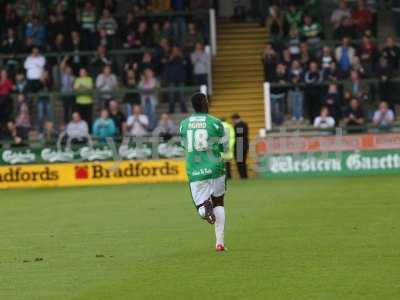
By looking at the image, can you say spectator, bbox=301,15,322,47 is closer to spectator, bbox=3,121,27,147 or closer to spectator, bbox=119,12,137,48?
spectator, bbox=119,12,137,48

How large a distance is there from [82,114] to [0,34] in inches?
194

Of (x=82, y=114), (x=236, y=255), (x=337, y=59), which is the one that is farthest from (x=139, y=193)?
(x=236, y=255)

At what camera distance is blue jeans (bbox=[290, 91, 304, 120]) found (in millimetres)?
32719

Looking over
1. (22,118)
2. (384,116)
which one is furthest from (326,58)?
(22,118)

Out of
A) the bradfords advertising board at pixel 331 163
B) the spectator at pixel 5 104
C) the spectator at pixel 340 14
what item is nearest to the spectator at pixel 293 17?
the spectator at pixel 340 14

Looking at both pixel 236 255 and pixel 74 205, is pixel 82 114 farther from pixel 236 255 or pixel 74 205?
pixel 236 255

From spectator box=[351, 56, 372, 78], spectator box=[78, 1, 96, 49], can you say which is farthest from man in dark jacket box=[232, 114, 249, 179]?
spectator box=[78, 1, 96, 49]

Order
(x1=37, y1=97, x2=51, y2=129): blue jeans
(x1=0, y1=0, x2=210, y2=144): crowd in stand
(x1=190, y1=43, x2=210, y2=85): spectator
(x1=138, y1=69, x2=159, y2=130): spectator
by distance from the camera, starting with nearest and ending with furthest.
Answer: (x1=138, y1=69, x2=159, y2=130): spectator, (x1=0, y1=0, x2=210, y2=144): crowd in stand, (x1=37, y1=97, x2=51, y2=129): blue jeans, (x1=190, y1=43, x2=210, y2=85): spectator

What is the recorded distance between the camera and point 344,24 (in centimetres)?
3522

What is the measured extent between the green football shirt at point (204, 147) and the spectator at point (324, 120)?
54.6 feet

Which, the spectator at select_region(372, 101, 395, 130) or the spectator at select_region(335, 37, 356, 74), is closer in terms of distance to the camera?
the spectator at select_region(372, 101, 395, 130)

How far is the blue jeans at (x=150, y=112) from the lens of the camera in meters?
33.0

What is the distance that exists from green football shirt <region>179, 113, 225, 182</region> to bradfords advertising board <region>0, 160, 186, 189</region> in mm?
16259

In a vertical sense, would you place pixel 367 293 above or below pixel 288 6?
below
